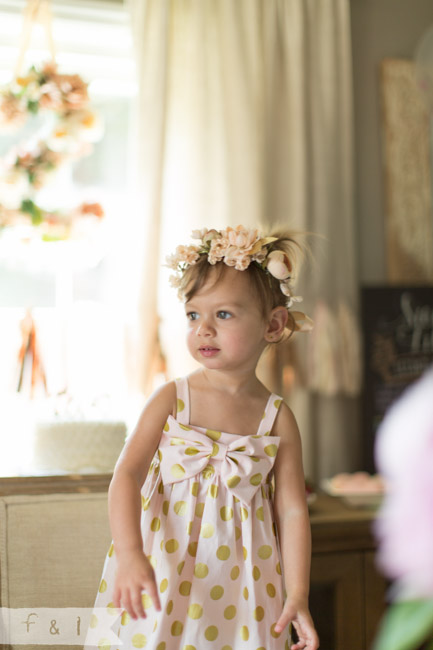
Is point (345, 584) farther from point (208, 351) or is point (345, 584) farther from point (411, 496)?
point (411, 496)

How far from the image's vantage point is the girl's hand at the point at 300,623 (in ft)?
3.44

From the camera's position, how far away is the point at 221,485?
1.18 meters

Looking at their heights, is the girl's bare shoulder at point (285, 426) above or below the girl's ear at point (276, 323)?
below

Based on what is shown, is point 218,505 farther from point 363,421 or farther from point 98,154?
point 98,154

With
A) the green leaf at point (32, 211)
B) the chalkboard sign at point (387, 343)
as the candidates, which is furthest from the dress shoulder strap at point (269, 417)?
the chalkboard sign at point (387, 343)

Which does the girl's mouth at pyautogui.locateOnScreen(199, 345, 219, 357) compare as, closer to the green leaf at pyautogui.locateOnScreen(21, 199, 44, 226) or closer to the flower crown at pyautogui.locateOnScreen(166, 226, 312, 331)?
the flower crown at pyautogui.locateOnScreen(166, 226, 312, 331)

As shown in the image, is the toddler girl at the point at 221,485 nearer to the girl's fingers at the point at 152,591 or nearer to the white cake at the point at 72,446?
the girl's fingers at the point at 152,591

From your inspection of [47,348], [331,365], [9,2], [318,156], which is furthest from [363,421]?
[9,2]

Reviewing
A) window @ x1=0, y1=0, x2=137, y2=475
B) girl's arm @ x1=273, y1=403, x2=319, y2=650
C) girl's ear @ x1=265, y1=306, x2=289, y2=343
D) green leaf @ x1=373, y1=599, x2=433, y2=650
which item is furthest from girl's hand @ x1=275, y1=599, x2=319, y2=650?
window @ x1=0, y1=0, x2=137, y2=475

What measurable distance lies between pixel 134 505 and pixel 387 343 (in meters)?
1.53

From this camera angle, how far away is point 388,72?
98.6 inches

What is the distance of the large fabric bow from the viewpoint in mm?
1166

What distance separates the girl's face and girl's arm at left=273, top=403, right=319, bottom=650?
15 cm

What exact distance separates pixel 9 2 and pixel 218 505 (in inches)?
67.9
